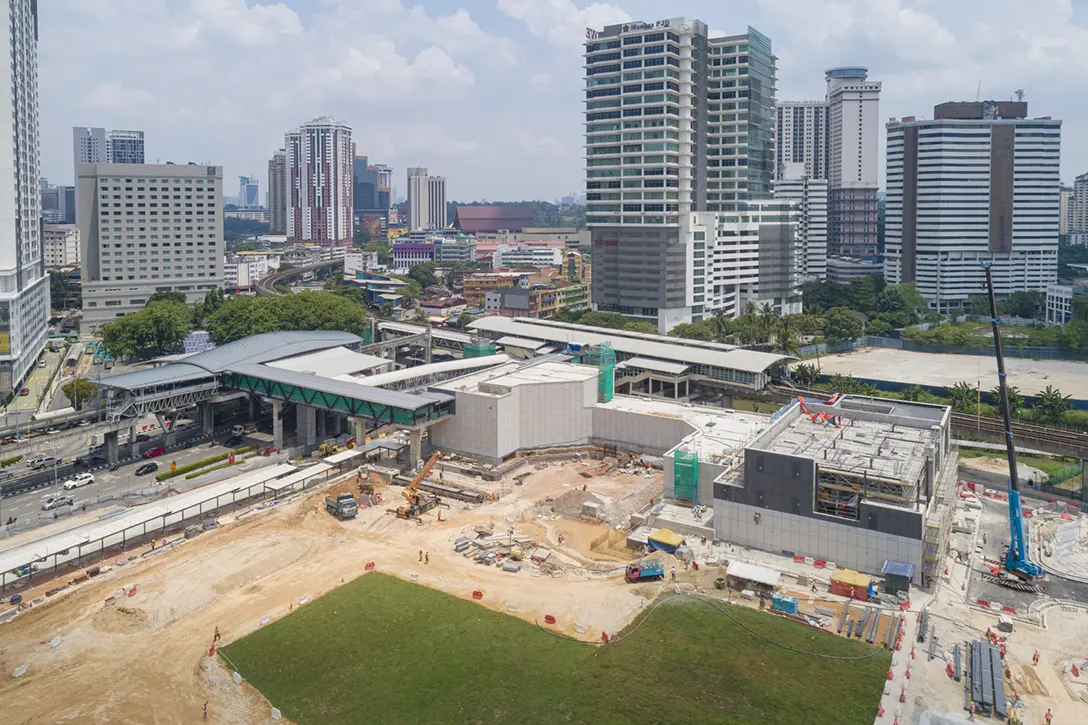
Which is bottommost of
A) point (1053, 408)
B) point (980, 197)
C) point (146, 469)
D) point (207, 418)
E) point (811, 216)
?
point (146, 469)

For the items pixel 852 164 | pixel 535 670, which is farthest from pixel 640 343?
pixel 852 164

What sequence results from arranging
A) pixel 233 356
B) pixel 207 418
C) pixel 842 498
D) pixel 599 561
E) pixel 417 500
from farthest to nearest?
pixel 233 356 < pixel 207 418 < pixel 417 500 < pixel 599 561 < pixel 842 498

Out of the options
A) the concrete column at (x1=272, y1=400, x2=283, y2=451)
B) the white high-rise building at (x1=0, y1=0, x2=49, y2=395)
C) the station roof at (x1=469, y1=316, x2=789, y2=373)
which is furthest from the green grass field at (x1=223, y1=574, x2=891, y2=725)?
the white high-rise building at (x1=0, y1=0, x2=49, y2=395)

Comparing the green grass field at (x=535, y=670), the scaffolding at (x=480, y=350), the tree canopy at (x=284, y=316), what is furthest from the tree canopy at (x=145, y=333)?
the green grass field at (x=535, y=670)

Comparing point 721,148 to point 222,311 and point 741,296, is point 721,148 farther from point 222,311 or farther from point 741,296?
point 222,311

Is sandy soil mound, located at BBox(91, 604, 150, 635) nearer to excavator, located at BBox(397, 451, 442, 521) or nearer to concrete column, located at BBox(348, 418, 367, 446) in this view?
excavator, located at BBox(397, 451, 442, 521)

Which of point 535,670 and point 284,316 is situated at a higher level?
point 284,316

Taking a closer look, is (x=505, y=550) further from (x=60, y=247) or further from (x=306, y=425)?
(x=60, y=247)
